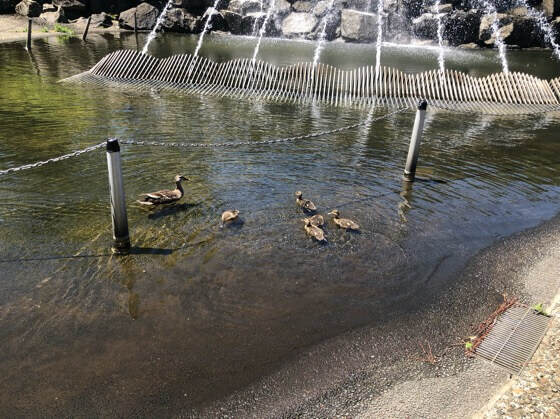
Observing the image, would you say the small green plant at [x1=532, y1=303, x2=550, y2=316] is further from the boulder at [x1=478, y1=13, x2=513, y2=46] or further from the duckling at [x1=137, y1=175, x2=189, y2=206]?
the boulder at [x1=478, y1=13, x2=513, y2=46]

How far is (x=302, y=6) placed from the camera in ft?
143

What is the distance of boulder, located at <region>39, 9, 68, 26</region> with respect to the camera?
42000mm

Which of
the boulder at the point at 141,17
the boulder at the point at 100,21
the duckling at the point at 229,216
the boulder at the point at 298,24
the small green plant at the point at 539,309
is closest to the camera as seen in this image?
the small green plant at the point at 539,309

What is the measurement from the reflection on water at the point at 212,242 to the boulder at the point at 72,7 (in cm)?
3505

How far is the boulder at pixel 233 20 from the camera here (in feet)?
140

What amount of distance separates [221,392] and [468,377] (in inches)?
101

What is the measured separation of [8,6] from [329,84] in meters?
39.5

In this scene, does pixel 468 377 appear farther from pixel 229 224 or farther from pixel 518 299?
pixel 229 224

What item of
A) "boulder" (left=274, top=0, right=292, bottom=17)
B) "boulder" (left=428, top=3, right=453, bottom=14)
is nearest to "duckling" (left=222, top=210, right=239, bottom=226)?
"boulder" (left=274, top=0, right=292, bottom=17)

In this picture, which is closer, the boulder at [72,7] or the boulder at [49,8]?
the boulder at [72,7]

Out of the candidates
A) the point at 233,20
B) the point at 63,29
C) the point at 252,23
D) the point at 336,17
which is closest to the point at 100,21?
the point at 63,29

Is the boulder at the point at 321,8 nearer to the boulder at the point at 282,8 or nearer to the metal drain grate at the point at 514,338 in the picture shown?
the boulder at the point at 282,8

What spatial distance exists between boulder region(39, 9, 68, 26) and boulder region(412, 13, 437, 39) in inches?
1280

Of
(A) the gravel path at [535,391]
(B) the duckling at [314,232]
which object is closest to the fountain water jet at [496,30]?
(B) the duckling at [314,232]
